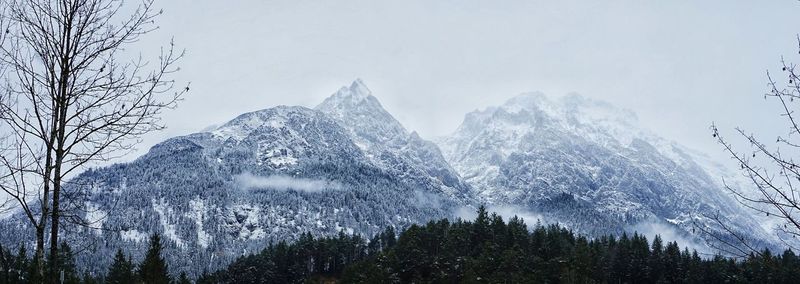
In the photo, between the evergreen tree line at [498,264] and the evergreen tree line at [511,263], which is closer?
the evergreen tree line at [498,264]

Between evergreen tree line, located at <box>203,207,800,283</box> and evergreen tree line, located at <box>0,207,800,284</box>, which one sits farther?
evergreen tree line, located at <box>203,207,800,283</box>

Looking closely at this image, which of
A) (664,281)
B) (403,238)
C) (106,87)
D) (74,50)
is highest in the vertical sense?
(74,50)

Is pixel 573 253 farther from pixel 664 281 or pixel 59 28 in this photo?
pixel 59 28

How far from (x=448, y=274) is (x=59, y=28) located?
71.6 metres

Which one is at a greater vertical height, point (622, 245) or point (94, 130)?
point (94, 130)

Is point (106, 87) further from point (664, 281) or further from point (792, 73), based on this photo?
point (664, 281)

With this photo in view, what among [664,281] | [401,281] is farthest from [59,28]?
[664,281]

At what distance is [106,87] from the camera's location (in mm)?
10578

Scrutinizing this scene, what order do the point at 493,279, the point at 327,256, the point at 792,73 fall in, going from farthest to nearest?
the point at 327,256 → the point at 493,279 → the point at 792,73

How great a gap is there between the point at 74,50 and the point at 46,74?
2.10 ft

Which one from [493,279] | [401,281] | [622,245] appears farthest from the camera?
[622,245]

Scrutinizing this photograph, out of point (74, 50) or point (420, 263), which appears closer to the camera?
point (74, 50)

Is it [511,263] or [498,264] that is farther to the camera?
[498,264]

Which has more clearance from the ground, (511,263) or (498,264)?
(511,263)
